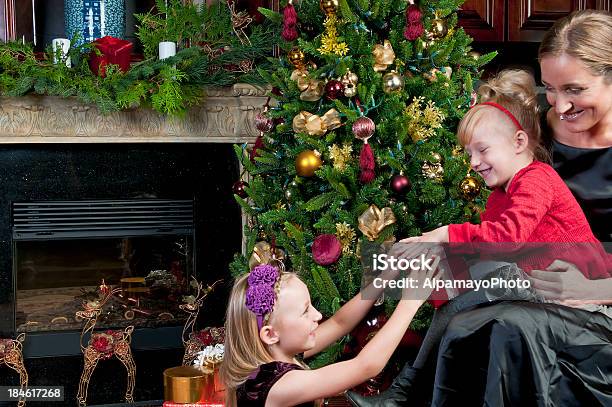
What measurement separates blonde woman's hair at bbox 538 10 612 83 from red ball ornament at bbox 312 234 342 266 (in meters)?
0.77

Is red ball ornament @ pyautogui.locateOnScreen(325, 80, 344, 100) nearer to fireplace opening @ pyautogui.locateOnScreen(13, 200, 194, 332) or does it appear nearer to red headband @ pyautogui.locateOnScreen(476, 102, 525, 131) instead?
red headband @ pyautogui.locateOnScreen(476, 102, 525, 131)

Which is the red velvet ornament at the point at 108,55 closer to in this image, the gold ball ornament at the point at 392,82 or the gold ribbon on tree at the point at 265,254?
the gold ribbon on tree at the point at 265,254

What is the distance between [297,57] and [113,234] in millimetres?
1361

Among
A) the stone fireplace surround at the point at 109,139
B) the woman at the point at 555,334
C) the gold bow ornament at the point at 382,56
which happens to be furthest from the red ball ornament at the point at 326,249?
the stone fireplace surround at the point at 109,139

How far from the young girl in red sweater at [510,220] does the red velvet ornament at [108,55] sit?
155cm

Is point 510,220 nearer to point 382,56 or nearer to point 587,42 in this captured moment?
point 587,42

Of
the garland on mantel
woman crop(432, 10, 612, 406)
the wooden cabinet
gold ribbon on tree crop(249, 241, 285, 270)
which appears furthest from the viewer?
the wooden cabinet

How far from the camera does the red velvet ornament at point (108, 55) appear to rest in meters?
3.26

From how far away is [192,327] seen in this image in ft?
12.0

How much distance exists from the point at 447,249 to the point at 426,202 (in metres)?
0.52

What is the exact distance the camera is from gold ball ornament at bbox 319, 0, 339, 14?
2.53m

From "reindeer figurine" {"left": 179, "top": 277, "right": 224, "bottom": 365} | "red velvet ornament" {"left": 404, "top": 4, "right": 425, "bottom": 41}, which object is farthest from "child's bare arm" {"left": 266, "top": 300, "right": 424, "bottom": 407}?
"reindeer figurine" {"left": 179, "top": 277, "right": 224, "bottom": 365}

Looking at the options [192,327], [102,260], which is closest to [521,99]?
[192,327]

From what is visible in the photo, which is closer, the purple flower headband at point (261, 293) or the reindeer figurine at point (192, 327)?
the purple flower headband at point (261, 293)
